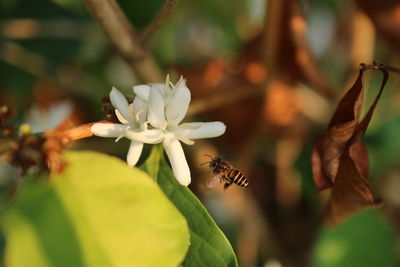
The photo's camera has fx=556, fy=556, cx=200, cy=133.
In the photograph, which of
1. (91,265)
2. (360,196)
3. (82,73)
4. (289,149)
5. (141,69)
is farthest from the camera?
(82,73)

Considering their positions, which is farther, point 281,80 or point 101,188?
point 281,80

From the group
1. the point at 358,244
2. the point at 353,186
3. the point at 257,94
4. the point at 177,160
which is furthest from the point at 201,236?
the point at 257,94

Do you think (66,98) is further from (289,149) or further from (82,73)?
(289,149)

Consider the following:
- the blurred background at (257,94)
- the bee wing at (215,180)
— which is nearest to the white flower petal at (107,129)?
the bee wing at (215,180)

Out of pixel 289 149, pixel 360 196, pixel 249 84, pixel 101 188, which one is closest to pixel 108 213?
pixel 101 188

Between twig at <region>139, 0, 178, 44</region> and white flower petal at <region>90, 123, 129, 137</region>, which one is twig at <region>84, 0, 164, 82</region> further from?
white flower petal at <region>90, 123, 129, 137</region>

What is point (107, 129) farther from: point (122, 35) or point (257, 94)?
point (257, 94)
